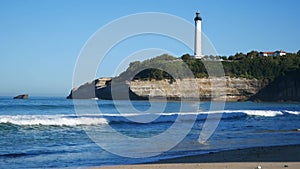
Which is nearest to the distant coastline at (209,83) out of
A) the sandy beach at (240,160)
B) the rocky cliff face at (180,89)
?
the rocky cliff face at (180,89)

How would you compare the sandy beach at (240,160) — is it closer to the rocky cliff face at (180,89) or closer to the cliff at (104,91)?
the cliff at (104,91)

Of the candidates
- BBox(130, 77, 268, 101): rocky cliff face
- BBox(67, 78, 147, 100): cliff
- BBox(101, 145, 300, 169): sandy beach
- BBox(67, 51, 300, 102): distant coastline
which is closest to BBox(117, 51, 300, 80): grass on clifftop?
BBox(67, 51, 300, 102): distant coastline

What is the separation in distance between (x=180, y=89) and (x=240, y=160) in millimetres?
77403

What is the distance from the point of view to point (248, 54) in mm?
117125

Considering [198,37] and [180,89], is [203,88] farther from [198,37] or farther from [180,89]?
[198,37]

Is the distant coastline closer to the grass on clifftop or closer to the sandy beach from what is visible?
the grass on clifftop

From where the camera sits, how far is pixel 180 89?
291ft

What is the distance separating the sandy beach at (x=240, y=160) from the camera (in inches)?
408

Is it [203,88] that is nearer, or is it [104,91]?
[203,88]

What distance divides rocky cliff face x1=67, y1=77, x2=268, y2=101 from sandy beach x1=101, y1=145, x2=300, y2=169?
2755 inches


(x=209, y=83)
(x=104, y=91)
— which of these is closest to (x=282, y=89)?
(x=209, y=83)

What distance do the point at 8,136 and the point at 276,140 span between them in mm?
11490

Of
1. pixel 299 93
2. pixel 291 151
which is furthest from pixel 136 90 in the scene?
pixel 291 151

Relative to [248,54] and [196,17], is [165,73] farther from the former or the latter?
[248,54]
